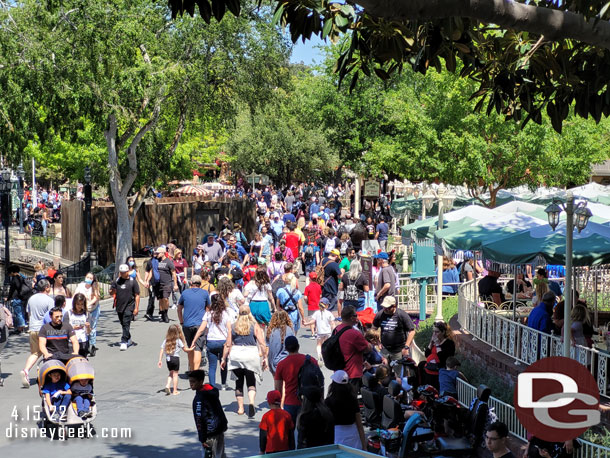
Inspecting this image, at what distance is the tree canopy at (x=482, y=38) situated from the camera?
6.56 metres

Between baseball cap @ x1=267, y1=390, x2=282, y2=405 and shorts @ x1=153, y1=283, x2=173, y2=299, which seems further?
shorts @ x1=153, y1=283, x2=173, y2=299

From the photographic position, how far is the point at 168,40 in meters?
24.9

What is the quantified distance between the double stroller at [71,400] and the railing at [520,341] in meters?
5.97

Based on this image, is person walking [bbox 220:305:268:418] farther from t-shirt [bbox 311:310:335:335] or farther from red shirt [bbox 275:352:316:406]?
t-shirt [bbox 311:310:335:335]

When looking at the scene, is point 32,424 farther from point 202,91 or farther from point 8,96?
point 202,91

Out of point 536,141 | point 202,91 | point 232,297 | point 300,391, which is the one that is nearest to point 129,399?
point 232,297

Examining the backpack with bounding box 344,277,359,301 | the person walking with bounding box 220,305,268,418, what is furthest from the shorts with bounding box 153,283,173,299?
the person walking with bounding box 220,305,268,418

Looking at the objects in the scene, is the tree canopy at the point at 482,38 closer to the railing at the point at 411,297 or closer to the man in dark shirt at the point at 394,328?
the man in dark shirt at the point at 394,328

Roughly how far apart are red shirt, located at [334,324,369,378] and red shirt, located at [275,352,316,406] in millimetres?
1208

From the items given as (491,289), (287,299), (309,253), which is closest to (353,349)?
(287,299)

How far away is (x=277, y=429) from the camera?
886 centimetres

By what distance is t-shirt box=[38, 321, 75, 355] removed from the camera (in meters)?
12.5

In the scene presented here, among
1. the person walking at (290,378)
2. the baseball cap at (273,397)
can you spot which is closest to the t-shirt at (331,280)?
the person walking at (290,378)

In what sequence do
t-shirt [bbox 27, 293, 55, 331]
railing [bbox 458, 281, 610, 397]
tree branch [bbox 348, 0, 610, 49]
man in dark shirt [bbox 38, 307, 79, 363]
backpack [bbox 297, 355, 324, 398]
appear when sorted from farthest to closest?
t-shirt [bbox 27, 293, 55, 331] → man in dark shirt [bbox 38, 307, 79, 363] → railing [bbox 458, 281, 610, 397] → backpack [bbox 297, 355, 324, 398] → tree branch [bbox 348, 0, 610, 49]
